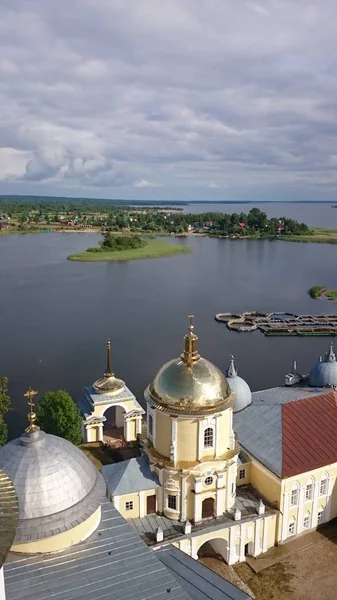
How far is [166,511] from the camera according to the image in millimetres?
14953

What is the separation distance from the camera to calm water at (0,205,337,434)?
110 ft

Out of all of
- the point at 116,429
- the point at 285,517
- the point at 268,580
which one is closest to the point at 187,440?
the point at 285,517

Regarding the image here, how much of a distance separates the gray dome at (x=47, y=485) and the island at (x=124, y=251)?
228ft

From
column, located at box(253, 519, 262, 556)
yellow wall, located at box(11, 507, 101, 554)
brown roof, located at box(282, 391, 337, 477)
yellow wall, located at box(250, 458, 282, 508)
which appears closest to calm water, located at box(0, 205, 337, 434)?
yellow wall, located at box(250, 458, 282, 508)

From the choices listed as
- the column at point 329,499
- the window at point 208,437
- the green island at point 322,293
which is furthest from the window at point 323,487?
the green island at point 322,293

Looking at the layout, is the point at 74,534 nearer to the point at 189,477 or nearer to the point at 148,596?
the point at 148,596

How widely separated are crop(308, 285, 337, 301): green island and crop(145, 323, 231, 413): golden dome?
46.0m

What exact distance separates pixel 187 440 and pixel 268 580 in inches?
189

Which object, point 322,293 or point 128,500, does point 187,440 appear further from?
point 322,293

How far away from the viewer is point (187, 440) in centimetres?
1427

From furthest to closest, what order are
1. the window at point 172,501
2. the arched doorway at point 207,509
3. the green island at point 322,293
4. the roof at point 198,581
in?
the green island at point 322,293, the arched doorway at point 207,509, the window at point 172,501, the roof at point 198,581

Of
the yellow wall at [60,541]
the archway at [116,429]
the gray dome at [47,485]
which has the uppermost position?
the gray dome at [47,485]

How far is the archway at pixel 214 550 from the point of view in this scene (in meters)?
15.1

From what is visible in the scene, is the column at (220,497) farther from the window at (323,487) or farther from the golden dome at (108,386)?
the golden dome at (108,386)
